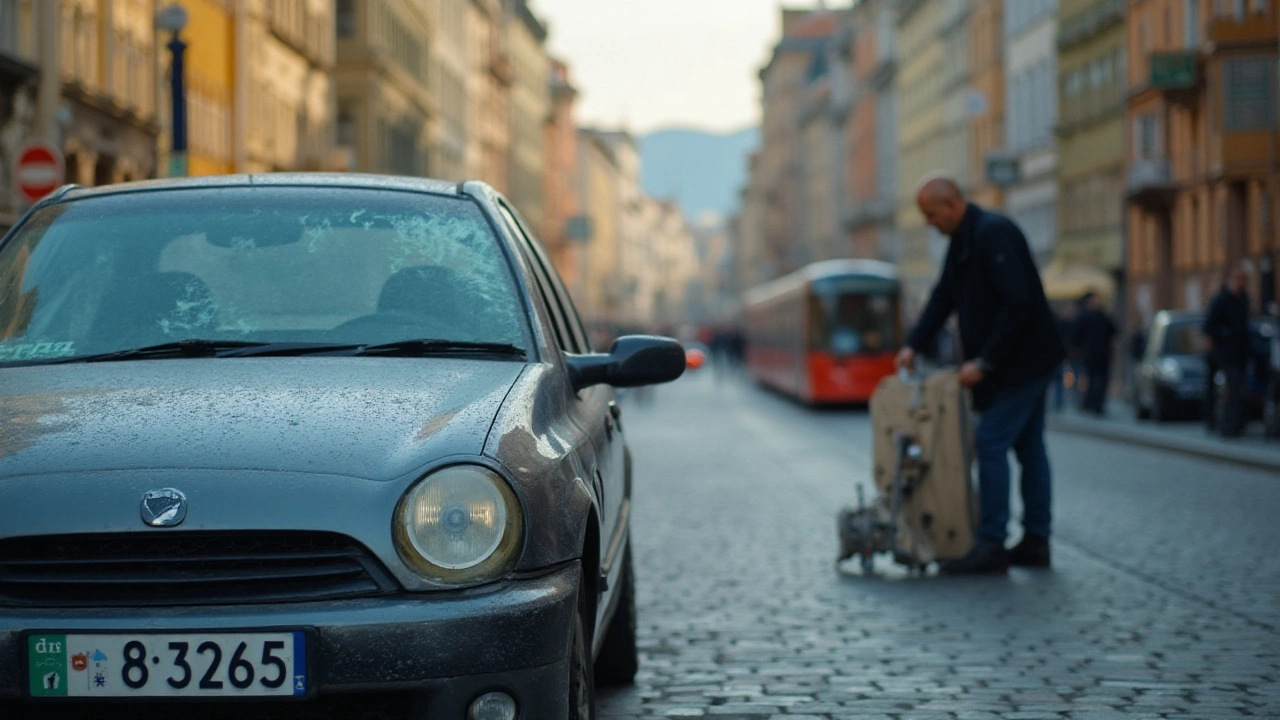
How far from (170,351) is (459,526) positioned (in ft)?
4.23

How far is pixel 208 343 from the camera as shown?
5281mm

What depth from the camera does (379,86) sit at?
63.9 meters

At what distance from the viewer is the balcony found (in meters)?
49.8

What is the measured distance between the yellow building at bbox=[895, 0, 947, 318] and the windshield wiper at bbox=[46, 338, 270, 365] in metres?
78.4

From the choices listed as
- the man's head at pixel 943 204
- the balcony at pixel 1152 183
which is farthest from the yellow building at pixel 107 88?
the balcony at pixel 1152 183

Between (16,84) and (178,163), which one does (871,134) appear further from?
(178,163)

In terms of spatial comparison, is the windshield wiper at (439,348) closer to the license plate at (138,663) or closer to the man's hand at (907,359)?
the license plate at (138,663)

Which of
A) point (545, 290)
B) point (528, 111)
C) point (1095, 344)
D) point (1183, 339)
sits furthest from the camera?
point (528, 111)

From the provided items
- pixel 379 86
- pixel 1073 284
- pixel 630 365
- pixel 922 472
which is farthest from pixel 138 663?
pixel 379 86

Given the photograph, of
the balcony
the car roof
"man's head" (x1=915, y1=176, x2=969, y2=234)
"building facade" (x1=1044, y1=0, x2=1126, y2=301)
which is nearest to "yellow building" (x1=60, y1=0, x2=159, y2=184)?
"man's head" (x1=915, y1=176, x2=969, y2=234)

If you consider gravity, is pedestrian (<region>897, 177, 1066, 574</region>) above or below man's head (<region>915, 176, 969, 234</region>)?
below

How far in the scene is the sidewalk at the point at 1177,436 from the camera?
20.9 m

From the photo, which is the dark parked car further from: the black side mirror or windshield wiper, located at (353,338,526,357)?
the black side mirror

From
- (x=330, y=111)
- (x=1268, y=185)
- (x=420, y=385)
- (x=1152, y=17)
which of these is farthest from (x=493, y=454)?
(x=330, y=111)
